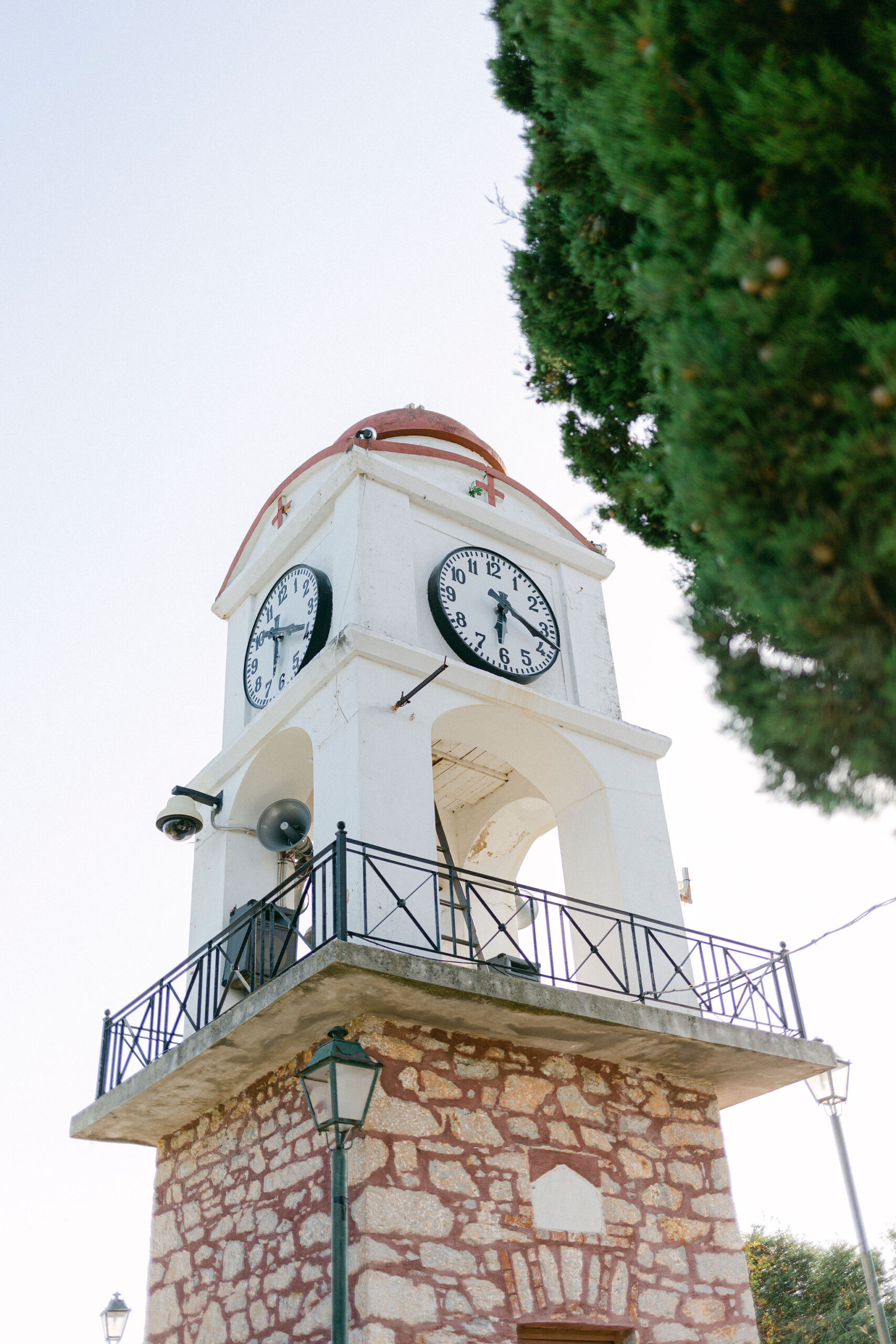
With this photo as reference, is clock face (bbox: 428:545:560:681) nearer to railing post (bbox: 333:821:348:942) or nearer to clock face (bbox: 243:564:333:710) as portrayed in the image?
clock face (bbox: 243:564:333:710)

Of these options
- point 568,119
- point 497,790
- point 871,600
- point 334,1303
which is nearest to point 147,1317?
point 334,1303

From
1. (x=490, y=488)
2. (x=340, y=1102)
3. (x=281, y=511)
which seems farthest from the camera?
(x=281, y=511)

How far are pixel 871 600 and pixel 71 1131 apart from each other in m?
7.60

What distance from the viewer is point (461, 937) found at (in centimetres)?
949

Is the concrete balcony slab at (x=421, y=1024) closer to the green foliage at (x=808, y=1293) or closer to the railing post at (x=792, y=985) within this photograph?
the railing post at (x=792, y=985)

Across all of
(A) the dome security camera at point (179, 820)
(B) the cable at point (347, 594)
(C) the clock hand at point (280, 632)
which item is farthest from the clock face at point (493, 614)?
(A) the dome security camera at point (179, 820)

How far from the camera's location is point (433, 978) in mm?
6566

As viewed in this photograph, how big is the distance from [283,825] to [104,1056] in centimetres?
213

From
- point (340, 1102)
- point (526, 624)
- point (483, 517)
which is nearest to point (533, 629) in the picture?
point (526, 624)

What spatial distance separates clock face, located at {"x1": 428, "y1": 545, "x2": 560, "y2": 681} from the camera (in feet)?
29.9

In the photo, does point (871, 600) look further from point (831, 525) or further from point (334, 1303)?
point (334, 1303)

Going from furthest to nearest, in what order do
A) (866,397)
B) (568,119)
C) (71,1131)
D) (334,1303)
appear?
(71,1131)
(334,1303)
(568,119)
(866,397)

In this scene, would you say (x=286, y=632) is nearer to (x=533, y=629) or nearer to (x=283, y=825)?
(x=283, y=825)

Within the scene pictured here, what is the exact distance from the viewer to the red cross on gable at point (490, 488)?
10.3 meters
